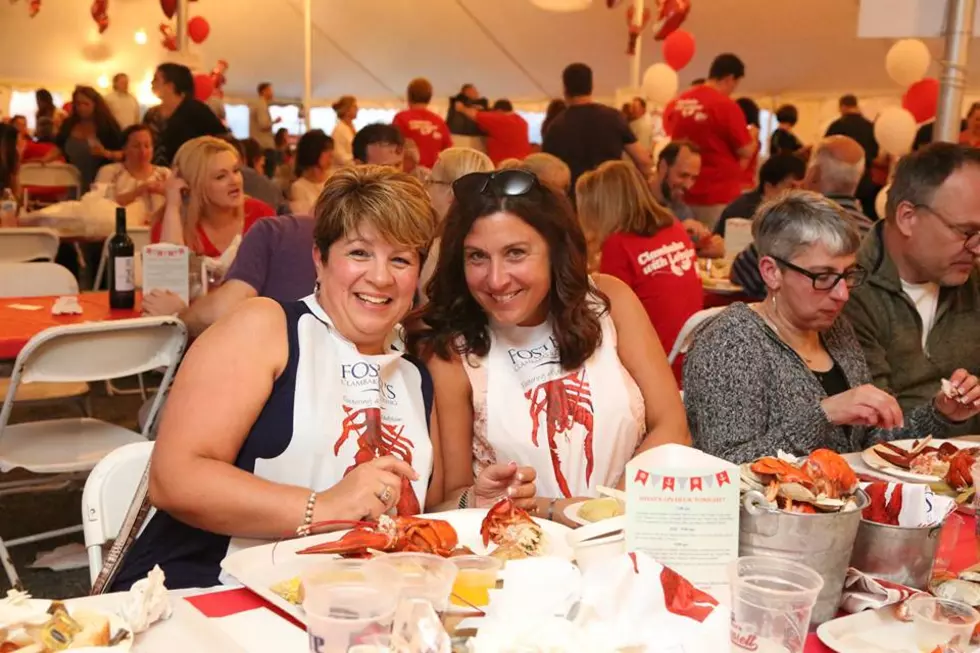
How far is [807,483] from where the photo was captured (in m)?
1.38

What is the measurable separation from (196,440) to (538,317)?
91 centimetres

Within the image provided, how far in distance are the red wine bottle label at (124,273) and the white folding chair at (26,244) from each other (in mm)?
1962

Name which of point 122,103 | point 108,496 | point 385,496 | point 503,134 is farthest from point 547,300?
point 122,103

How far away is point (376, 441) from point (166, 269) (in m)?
1.99

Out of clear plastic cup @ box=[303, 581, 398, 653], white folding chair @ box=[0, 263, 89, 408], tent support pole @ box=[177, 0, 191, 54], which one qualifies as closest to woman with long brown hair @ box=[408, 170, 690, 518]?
clear plastic cup @ box=[303, 581, 398, 653]

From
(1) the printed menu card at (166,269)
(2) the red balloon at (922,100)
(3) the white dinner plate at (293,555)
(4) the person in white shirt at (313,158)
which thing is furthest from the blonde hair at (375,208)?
(2) the red balloon at (922,100)

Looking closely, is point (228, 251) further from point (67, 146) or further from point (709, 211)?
→ point (67, 146)

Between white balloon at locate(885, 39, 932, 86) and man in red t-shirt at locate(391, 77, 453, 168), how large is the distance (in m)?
3.42

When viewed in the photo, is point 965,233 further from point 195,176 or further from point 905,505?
point 195,176

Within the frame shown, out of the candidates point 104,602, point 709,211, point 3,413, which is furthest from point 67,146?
point 104,602

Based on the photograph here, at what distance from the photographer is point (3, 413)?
317cm

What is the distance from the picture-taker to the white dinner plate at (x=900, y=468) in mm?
2064

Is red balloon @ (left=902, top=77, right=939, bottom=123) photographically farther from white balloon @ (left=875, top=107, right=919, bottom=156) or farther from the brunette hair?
the brunette hair

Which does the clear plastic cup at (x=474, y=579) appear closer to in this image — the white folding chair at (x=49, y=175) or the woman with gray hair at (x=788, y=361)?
the woman with gray hair at (x=788, y=361)
